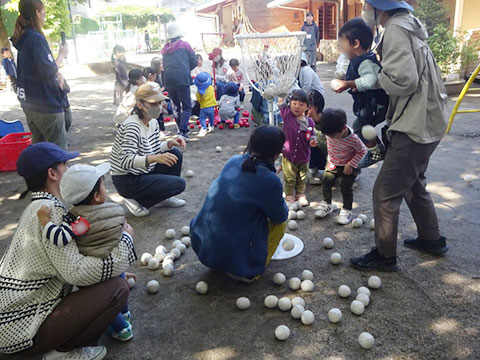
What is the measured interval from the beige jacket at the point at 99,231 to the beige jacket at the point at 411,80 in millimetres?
1884

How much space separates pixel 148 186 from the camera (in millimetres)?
4176

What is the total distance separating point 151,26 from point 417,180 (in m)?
46.2

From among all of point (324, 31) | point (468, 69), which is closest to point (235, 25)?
point (324, 31)

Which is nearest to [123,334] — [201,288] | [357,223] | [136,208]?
[201,288]

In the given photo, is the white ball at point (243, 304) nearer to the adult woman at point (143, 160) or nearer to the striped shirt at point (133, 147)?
the adult woman at point (143, 160)

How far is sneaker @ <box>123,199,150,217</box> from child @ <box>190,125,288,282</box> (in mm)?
1553

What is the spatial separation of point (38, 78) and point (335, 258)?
350 cm

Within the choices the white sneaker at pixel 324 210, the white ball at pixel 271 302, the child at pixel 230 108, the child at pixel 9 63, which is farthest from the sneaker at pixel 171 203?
the child at pixel 9 63

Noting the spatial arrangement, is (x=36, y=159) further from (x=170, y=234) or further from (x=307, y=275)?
(x=307, y=275)

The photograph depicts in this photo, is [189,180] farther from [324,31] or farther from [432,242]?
[324,31]

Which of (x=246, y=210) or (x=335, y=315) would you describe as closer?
(x=335, y=315)

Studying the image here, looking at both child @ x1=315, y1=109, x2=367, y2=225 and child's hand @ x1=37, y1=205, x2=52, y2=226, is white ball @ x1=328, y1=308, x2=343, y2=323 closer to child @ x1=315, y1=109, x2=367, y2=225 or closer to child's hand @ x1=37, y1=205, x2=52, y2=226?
child @ x1=315, y1=109, x2=367, y2=225

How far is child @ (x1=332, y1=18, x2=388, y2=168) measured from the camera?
3.20 m

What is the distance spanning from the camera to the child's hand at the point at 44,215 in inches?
80.1
